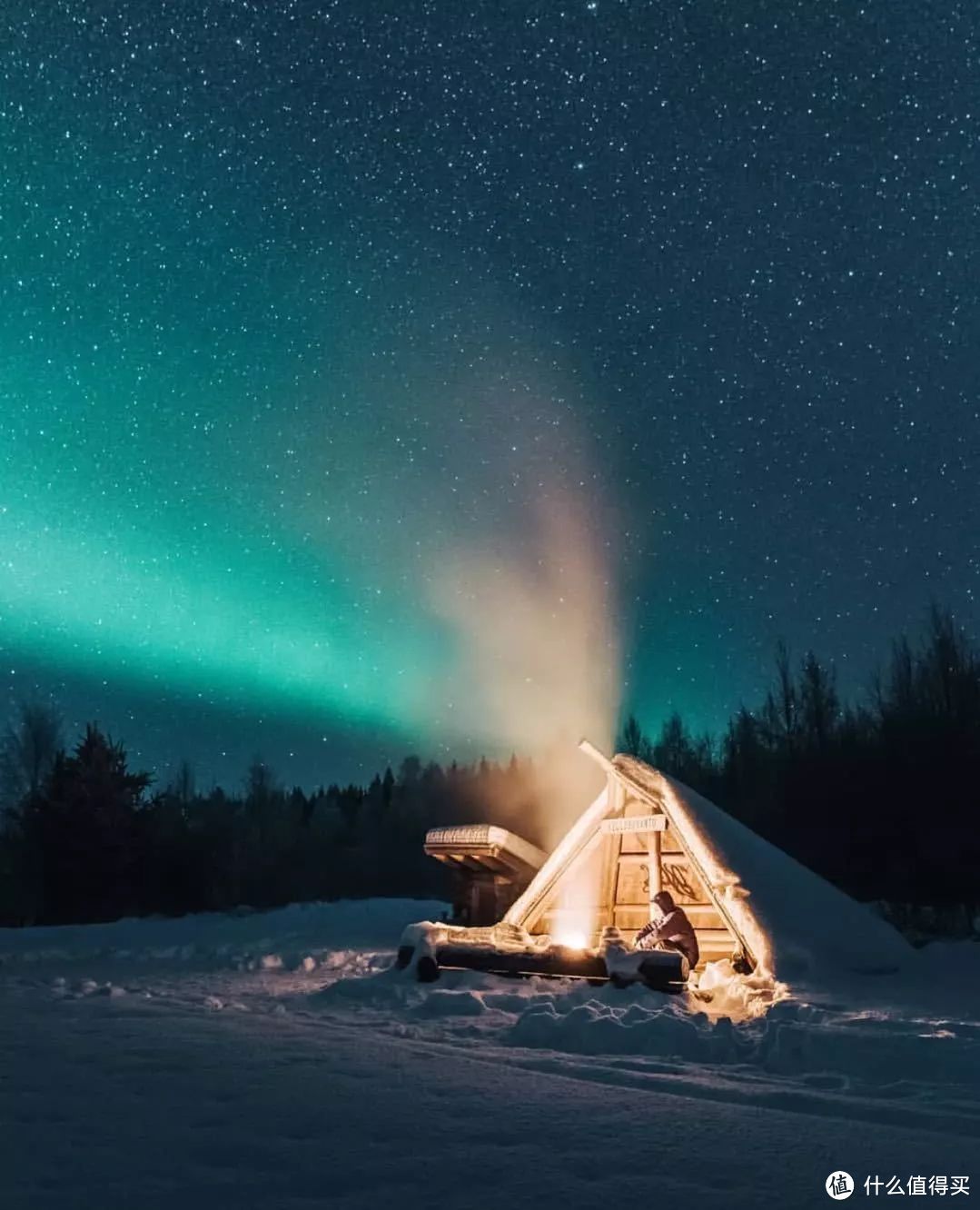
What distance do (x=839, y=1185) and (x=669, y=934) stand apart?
7.70 meters

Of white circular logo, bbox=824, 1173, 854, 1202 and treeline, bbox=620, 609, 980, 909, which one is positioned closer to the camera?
white circular logo, bbox=824, 1173, 854, 1202

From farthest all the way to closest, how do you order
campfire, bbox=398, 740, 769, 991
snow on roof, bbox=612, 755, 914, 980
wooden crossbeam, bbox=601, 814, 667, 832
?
wooden crossbeam, bbox=601, 814, 667, 832, campfire, bbox=398, 740, 769, 991, snow on roof, bbox=612, 755, 914, 980

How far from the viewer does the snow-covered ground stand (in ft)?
13.0

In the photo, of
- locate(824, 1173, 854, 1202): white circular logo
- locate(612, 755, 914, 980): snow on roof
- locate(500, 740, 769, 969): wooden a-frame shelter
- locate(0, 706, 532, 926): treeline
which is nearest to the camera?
locate(824, 1173, 854, 1202): white circular logo

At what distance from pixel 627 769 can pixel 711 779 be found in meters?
30.2

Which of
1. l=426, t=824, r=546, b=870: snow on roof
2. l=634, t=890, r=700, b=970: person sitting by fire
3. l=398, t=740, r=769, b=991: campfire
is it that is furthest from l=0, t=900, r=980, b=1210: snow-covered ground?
l=426, t=824, r=546, b=870: snow on roof

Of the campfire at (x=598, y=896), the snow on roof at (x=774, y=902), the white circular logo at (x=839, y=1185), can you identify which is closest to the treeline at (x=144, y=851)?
the campfire at (x=598, y=896)

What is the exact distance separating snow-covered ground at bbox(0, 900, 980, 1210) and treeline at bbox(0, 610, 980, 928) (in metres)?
4.37

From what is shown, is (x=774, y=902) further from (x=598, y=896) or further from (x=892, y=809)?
(x=892, y=809)

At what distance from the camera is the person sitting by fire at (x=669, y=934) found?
37.4 feet

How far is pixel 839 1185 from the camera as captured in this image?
3.93 metres

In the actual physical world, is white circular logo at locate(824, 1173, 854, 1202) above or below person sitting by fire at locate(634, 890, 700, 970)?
below

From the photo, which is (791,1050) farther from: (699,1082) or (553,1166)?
(553,1166)

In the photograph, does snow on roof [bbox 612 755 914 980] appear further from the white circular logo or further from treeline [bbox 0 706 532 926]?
treeline [bbox 0 706 532 926]
